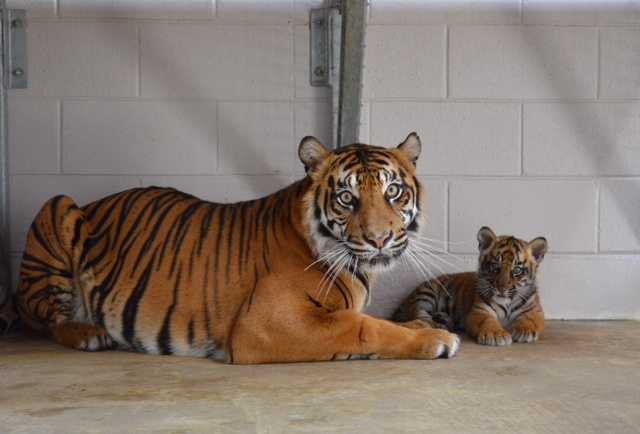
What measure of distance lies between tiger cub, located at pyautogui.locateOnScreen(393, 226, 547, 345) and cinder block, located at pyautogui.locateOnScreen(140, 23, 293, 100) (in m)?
1.35

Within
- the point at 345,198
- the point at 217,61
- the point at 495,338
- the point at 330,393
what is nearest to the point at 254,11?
the point at 217,61

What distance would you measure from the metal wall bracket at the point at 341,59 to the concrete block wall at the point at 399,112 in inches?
2.8

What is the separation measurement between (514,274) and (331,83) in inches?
55.8

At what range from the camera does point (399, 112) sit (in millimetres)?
5309

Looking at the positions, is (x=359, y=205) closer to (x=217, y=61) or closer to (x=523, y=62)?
(x=217, y=61)

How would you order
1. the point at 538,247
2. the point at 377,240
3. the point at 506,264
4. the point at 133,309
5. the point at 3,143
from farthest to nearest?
1. the point at 3,143
2. the point at 538,247
3. the point at 506,264
4. the point at 133,309
5. the point at 377,240

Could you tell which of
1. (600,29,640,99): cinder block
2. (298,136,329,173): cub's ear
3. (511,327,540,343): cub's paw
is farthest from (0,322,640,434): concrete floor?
(600,29,640,99): cinder block

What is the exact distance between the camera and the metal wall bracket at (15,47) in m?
5.18

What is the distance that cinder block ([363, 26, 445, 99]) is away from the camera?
5.27 meters

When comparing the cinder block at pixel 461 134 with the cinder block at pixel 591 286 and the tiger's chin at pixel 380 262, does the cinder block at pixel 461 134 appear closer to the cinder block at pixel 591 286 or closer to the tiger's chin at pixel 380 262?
the cinder block at pixel 591 286

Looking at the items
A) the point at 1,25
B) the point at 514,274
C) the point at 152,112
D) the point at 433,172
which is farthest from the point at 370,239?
the point at 1,25

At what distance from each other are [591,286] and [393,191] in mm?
1795

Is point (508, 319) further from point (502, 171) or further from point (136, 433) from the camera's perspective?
point (136, 433)

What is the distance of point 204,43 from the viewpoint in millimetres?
5238
